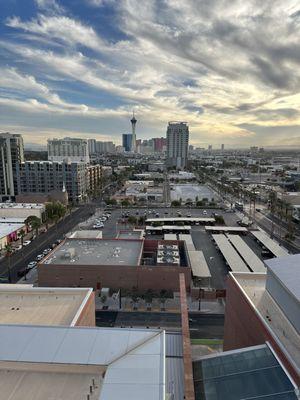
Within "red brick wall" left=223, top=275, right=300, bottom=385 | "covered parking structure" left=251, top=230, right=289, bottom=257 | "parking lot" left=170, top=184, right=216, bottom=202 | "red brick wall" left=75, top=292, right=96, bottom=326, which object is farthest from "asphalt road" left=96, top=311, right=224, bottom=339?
"parking lot" left=170, top=184, right=216, bottom=202

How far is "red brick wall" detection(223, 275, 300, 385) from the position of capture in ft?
49.7

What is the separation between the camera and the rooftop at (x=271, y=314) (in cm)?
1525

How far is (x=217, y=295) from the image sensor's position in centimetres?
3531

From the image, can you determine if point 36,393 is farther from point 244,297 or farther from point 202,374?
point 244,297

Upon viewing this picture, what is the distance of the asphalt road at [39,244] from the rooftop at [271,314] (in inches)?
1273

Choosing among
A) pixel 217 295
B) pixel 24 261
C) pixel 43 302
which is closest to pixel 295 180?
pixel 217 295

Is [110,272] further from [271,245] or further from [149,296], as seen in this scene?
[271,245]

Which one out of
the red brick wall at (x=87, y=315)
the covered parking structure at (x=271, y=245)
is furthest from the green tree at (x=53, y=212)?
the red brick wall at (x=87, y=315)

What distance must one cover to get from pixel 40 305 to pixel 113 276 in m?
15.7

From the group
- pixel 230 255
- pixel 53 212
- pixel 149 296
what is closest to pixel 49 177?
pixel 53 212

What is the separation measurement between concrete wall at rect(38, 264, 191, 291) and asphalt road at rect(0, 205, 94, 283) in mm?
7548

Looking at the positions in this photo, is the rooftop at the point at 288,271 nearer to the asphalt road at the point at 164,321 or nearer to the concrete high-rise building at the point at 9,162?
the asphalt road at the point at 164,321

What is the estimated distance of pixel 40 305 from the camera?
69.2 ft

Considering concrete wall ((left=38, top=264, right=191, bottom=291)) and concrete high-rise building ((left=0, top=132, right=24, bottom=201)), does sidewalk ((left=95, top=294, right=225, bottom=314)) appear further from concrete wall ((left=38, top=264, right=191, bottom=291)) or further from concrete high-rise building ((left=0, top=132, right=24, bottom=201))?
concrete high-rise building ((left=0, top=132, right=24, bottom=201))
